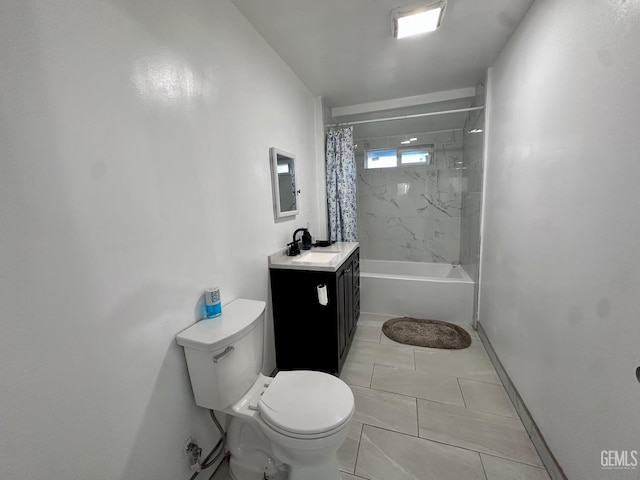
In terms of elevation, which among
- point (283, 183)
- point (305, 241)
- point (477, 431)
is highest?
point (283, 183)

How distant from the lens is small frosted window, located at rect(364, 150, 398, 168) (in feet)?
12.0

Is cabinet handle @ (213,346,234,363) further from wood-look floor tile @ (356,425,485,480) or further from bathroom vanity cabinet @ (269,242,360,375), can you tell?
wood-look floor tile @ (356,425,485,480)

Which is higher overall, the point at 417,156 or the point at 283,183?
the point at 417,156

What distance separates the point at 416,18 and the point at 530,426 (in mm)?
2517

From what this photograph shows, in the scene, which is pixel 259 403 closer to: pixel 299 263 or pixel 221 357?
pixel 221 357

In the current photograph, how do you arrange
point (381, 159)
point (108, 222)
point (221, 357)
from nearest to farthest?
point (108, 222) → point (221, 357) → point (381, 159)

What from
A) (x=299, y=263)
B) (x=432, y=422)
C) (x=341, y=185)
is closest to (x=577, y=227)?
(x=432, y=422)

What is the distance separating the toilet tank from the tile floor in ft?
1.77

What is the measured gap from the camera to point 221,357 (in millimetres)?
1070

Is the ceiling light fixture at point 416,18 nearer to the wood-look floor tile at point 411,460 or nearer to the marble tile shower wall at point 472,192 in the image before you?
the marble tile shower wall at point 472,192

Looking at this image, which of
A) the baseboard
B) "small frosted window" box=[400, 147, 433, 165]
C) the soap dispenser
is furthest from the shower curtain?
the baseboard

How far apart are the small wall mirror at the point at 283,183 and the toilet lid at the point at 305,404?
116 cm

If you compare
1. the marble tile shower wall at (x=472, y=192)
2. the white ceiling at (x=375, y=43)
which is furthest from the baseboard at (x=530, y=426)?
the white ceiling at (x=375, y=43)

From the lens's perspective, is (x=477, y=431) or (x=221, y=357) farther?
(x=477, y=431)
